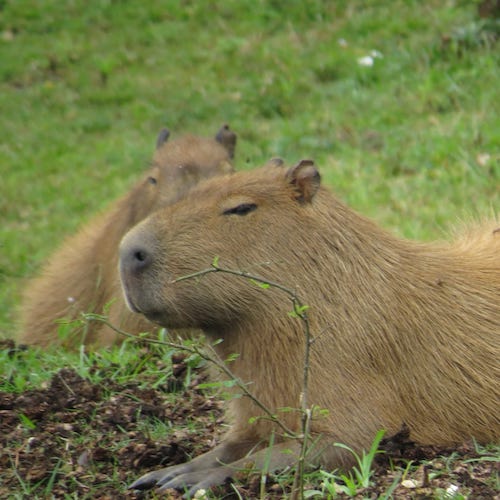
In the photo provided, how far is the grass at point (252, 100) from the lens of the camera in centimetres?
714

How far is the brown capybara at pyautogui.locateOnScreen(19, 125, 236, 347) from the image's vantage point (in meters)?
5.48

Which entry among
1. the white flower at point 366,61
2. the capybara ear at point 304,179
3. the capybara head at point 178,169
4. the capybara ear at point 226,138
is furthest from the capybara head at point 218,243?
the white flower at point 366,61

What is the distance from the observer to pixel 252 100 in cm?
935

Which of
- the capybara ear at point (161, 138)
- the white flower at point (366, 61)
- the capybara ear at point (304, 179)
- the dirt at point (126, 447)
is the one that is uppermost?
the white flower at point (366, 61)

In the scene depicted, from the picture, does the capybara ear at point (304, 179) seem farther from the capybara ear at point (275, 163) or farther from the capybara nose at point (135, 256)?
the capybara nose at point (135, 256)

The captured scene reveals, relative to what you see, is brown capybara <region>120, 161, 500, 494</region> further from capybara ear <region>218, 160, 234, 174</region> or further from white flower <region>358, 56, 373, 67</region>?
white flower <region>358, 56, 373, 67</region>

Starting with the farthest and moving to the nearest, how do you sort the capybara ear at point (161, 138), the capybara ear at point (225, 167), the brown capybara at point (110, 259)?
the capybara ear at point (161, 138) → the capybara ear at point (225, 167) → the brown capybara at point (110, 259)

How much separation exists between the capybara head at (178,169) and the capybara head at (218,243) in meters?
2.19

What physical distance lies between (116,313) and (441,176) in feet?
8.44

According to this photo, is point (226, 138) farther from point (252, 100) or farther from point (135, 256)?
point (252, 100)

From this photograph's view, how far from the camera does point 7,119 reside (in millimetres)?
10125

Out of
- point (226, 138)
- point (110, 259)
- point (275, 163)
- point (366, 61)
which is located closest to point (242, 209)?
point (275, 163)

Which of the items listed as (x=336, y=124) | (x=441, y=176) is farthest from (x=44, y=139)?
(x=441, y=176)

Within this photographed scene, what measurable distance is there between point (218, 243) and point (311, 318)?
35cm
